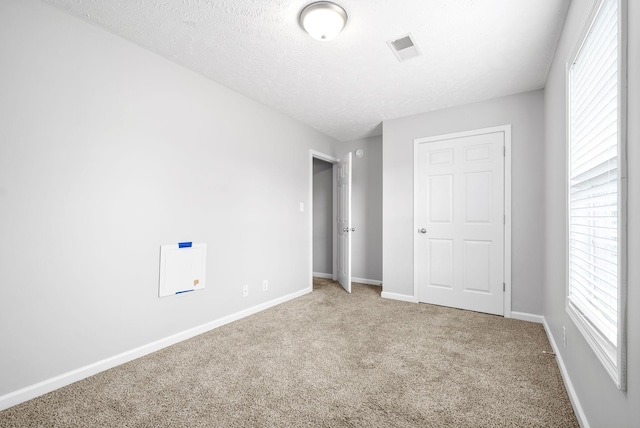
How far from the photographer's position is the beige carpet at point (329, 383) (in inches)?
63.7

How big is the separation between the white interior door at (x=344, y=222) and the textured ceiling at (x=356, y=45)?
1.21m

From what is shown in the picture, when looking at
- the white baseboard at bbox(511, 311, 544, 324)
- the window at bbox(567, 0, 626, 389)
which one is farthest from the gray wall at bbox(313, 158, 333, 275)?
the window at bbox(567, 0, 626, 389)

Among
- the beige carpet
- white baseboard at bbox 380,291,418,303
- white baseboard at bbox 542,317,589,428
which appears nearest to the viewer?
white baseboard at bbox 542,317,589,428

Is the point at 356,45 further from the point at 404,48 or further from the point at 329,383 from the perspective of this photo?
the point at 329,383

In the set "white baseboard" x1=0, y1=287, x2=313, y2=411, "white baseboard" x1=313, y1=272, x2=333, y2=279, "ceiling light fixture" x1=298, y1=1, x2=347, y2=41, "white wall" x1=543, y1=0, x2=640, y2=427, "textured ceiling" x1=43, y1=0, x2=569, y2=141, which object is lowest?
"white baseboard" x1=313, y1=272, x2=333, y2=279

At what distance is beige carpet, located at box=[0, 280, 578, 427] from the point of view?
1617 mm

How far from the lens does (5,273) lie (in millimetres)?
1720

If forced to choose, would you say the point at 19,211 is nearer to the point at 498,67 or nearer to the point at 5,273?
the point at 5,273

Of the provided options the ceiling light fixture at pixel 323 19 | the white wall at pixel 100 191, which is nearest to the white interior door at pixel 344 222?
the white wall at pixel 100 191

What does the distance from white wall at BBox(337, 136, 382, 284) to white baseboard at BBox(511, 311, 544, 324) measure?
196 cm

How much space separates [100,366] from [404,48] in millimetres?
3223

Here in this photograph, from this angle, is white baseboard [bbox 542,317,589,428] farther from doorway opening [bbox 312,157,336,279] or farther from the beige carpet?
doorway opening [bbox 312,157,336,279]

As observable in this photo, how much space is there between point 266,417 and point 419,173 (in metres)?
3.12

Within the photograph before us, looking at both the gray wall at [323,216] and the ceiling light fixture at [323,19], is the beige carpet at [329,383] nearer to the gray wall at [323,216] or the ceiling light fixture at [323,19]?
the ceiling light fixture at [323,19]
